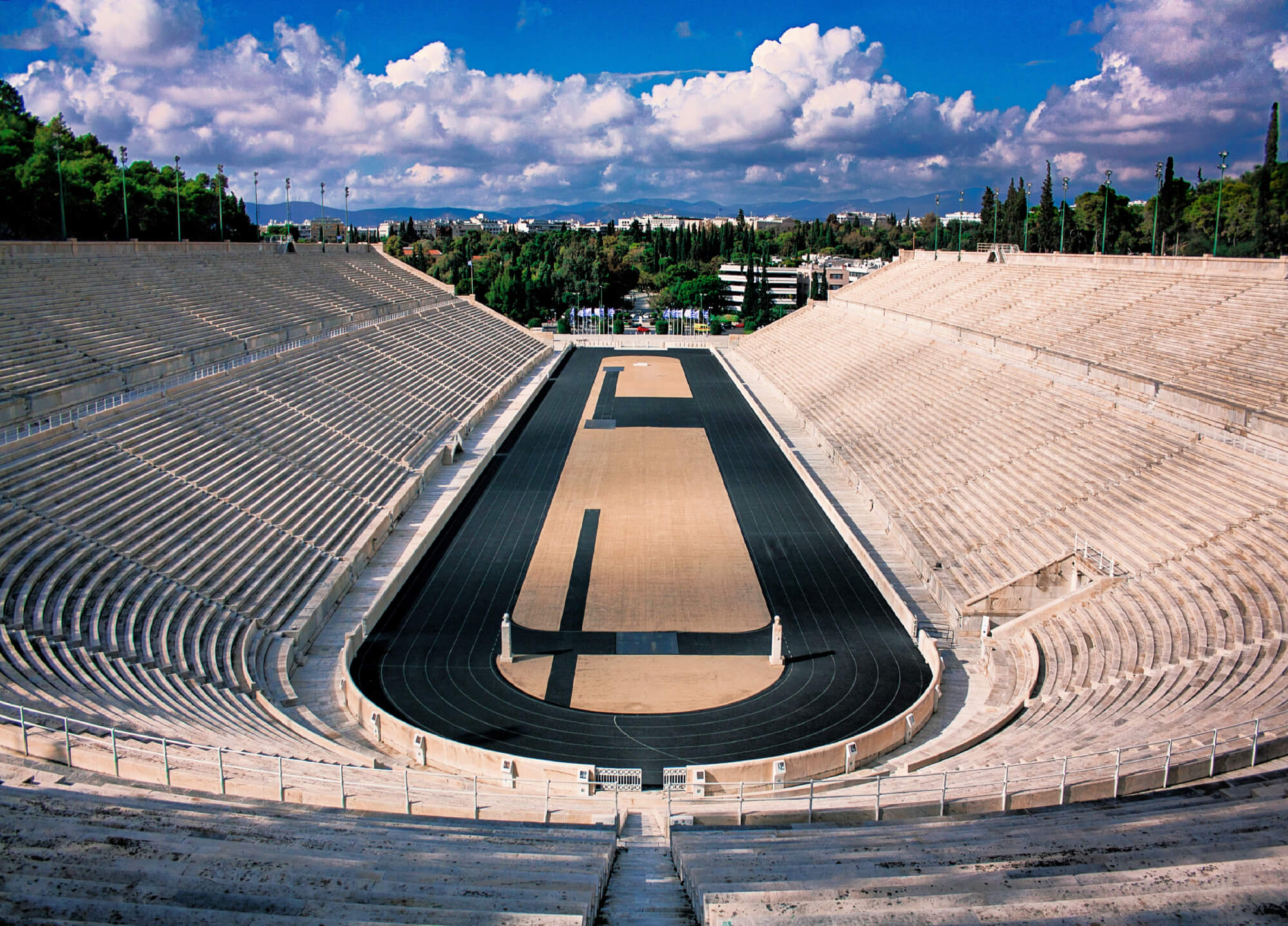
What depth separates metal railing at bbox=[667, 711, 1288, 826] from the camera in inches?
363

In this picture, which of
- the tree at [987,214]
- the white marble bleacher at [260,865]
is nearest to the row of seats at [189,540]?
the white marble bleacher at [260,865]

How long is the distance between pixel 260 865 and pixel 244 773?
2582 millimetres

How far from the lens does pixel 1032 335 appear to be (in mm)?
29531

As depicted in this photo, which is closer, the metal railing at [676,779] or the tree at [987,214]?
the metal railing at [676,779]

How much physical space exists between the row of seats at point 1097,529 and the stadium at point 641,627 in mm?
88

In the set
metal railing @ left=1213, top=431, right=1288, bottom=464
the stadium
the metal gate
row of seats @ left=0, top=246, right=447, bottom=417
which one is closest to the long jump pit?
A: the stadium

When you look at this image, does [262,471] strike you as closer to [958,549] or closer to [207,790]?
[207,790]

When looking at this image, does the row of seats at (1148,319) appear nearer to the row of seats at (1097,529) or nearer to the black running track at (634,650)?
the row of seats at (1097,529)

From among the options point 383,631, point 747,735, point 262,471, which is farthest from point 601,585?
point 262,471

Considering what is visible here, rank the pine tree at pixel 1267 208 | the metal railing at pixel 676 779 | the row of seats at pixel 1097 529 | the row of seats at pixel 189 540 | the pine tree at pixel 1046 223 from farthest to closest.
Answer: the pine tree at pixel 1046 223 < the pine tree at pixel 1267 208 < the row of seats at pixel 1097 529 < the row of seats at pixel 189 540 < the metal railing at pixel 676 779

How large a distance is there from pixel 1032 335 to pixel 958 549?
43.7 ft

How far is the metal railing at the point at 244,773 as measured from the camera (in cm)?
885

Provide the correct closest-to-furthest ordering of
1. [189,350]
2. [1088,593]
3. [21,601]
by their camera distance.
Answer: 1. [21,601]
2. [1088,593]
3. [189,350]

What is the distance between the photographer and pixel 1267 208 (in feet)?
159
